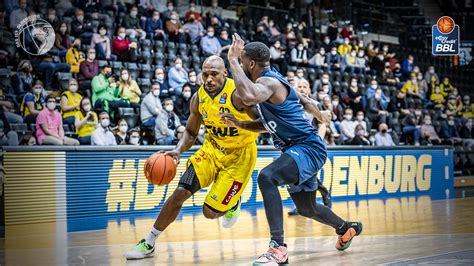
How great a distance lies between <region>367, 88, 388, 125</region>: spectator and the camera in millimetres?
19281

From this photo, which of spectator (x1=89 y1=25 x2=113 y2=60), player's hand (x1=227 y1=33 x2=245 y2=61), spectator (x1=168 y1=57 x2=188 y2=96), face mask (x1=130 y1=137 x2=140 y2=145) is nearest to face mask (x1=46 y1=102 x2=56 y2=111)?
face mask (x1=130 y1=137 x2=140 y2=145)

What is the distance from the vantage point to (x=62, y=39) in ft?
47.7

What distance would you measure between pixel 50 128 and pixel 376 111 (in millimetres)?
10110

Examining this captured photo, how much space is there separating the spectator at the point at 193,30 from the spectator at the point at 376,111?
205 inches

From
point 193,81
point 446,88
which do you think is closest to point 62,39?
point 193,81

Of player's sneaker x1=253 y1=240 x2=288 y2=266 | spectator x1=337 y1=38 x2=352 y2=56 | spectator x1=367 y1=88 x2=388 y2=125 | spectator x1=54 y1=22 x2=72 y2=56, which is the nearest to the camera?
player's sneaker x1=253 y1=240 x2=288 y2=266

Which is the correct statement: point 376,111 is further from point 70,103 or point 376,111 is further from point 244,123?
point 244,123

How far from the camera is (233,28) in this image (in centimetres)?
1977

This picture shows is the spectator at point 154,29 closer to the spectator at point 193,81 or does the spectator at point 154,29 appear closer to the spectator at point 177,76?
the spectator at point 177,76

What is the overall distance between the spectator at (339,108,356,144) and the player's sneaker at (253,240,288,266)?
11.2 m

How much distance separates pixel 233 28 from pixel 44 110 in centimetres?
855

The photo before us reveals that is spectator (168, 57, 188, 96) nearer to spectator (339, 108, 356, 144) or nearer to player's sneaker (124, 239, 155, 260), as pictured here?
spectator (339, 108, 356, 144)

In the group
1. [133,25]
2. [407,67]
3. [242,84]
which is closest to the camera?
[242,84]

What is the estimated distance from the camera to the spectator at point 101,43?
49.3ft
